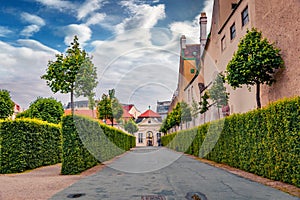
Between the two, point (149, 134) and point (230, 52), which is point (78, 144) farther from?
point (149, 134)

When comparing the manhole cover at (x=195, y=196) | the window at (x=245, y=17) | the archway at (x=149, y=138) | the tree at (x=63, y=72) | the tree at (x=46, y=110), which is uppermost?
the window at (x=245, y=17)

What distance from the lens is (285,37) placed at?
37.7 feet

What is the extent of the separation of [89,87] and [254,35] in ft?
33.9

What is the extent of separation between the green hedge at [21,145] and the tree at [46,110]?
47.7 ft

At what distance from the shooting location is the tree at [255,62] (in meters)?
11.4

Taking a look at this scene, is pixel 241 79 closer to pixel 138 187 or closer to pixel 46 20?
pixel 138 187

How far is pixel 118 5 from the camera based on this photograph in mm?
13047

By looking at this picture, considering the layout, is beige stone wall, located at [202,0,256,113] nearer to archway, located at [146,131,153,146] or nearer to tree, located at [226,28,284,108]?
tree, located at [226,28,284,108]

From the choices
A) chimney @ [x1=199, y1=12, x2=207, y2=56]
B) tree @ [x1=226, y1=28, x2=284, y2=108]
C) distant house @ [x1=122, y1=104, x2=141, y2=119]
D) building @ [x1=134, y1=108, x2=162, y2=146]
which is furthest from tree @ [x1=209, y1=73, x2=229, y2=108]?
building @ [x1=134, y1=108, x2=162, y2=146]

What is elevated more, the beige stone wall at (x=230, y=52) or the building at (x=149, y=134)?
the beige stone wall at (x=230, y=52)

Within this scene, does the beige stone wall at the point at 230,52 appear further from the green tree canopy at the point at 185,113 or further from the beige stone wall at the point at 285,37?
the green tree canopy at the point at 185,113

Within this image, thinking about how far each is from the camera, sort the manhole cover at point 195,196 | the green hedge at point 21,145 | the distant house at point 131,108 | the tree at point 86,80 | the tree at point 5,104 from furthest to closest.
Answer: the tree at point 5,104 < the distant house at point 131,108 < the tree at point 86,80 < the green hedge at point 21,145 < the manhole cover at point 195,196

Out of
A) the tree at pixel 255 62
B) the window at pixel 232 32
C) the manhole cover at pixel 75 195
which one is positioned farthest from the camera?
the window at pixel 232 32

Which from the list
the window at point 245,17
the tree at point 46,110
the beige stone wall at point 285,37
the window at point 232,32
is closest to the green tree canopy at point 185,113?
the tree at point 46,110
